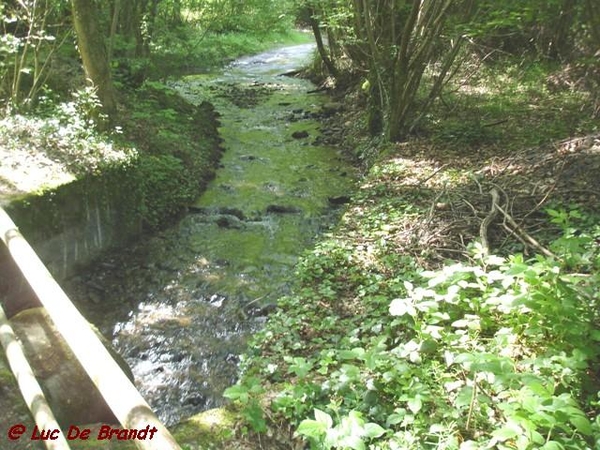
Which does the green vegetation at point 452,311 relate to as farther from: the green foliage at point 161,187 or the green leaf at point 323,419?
the green foliage at point 161,187

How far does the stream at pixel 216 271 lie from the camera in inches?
196

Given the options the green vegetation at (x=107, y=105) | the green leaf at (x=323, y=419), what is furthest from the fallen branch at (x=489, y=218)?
the green vegetation at (x=107, y=105)

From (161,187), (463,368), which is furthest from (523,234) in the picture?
(161,187)

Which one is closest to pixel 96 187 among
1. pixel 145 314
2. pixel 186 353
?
pixel 145 314

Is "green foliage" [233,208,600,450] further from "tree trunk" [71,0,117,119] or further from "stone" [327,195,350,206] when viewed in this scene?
"tree trunk" [71,0,117,119]

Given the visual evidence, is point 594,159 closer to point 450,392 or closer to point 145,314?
point 450,392

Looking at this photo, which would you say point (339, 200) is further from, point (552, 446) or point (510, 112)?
point (552, 446)

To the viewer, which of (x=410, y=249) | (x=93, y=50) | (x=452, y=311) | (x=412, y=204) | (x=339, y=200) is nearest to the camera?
(x=452, y=311)

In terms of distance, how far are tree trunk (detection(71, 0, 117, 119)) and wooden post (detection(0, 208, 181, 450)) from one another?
198 inches

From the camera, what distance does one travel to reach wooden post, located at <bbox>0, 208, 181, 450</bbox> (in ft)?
5.97

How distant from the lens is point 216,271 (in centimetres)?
662

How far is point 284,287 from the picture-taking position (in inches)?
245

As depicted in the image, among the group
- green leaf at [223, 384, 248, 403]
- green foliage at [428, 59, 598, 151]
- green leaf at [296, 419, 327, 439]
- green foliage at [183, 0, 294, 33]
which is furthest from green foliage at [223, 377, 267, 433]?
green foliage at [183, 0, 294, 33]

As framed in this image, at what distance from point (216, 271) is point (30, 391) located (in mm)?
4155
